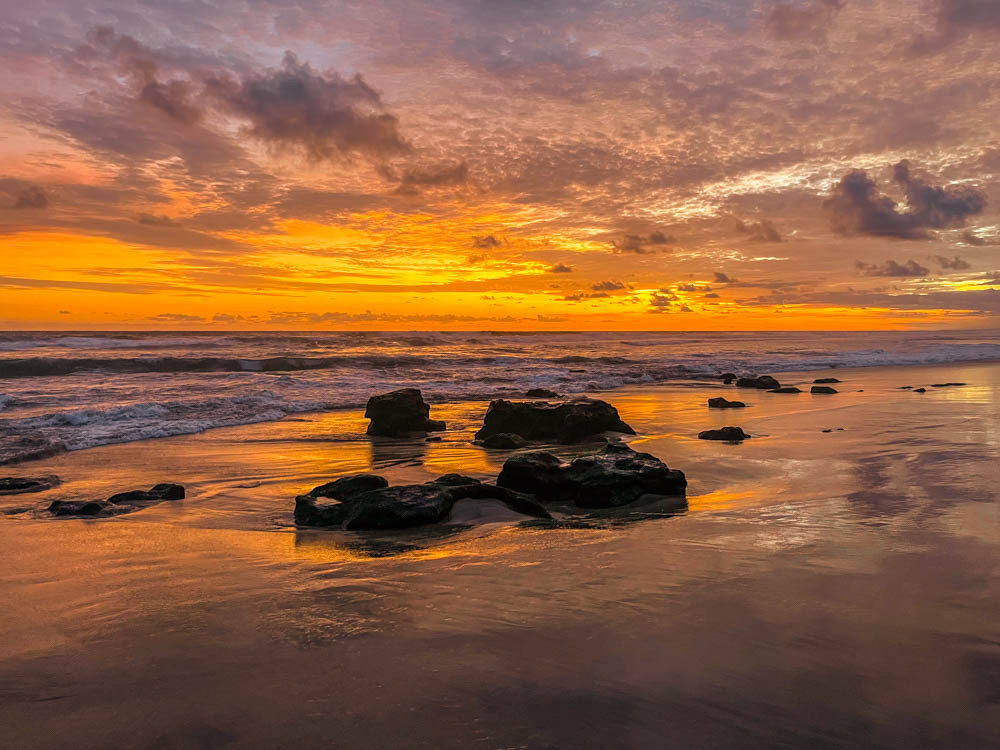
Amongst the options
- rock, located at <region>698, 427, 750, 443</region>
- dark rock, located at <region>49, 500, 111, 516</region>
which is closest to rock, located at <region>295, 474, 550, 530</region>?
dark rock, located at <region>49, 500, 111, 516</region>

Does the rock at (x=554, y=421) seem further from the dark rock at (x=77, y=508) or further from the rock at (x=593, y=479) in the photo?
the dark rock at (x=77, y=508)

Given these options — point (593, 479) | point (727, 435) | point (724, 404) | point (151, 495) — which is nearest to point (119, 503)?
point (151, 495)

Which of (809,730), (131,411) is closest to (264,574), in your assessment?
(809,730)

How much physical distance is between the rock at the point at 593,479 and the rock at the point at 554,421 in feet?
16.5

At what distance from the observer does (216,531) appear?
6.78 m

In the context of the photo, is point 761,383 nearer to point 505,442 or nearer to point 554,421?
point 554,421

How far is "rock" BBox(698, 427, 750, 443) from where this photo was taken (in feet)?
40.8

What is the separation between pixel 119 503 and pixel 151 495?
37 cm

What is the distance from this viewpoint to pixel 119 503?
7.96m

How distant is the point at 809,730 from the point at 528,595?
2096 millimetres

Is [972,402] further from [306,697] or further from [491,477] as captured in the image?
[306,697]

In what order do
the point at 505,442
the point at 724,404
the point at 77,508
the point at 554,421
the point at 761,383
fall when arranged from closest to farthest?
the point at 77,508 → the point at 505,442 → the point at 554,421 → the point at 724,404 → the point at 761,383

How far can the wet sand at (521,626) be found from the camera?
3.09 m

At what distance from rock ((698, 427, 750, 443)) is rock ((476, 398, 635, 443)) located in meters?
1.77
